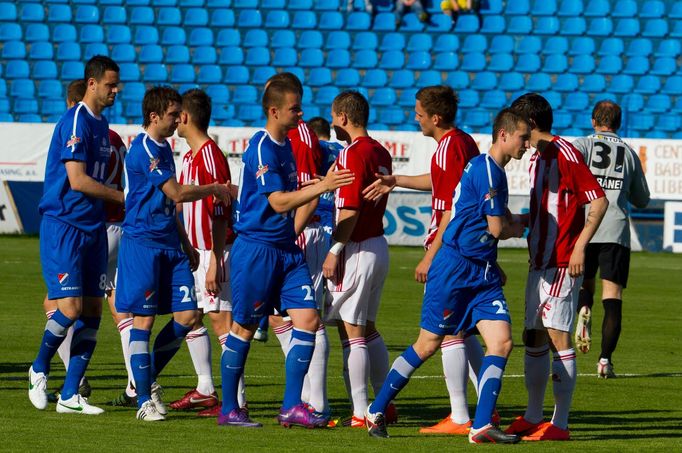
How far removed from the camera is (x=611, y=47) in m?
30.5

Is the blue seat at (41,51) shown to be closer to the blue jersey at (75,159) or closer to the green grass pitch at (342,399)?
the green grass pitch at (342,399)

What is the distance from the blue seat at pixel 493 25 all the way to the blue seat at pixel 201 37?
6502 millimetres

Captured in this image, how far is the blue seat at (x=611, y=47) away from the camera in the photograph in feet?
99.7

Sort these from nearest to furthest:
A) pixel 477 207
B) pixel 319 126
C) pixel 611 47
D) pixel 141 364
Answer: pixel 477 207 → pixel 141 364 → pixel 319 126 → pixel 611 47

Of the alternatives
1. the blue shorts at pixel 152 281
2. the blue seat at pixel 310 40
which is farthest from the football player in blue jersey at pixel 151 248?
the blue seat at pixel 310 40

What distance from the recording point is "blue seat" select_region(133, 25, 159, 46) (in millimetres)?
30391

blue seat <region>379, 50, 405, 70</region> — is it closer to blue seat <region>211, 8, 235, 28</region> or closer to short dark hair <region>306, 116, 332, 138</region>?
blue seat <region>211, 8, 235, 28</region>

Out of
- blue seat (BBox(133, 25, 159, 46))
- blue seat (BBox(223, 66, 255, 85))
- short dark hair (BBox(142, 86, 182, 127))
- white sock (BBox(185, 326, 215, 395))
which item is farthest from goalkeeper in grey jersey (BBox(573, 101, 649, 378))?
blue seat (BBox(133, 25, 159, 46))

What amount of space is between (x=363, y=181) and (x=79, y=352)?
2.12 metres

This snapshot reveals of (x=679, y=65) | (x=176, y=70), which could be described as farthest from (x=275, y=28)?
(x=679, y=65)

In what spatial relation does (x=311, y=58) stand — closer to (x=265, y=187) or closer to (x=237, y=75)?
(x=237, y=75)

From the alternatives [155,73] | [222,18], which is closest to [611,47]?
[222,18]

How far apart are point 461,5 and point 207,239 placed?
22997mm

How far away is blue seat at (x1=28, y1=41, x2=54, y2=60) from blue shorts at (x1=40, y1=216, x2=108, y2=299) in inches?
897
